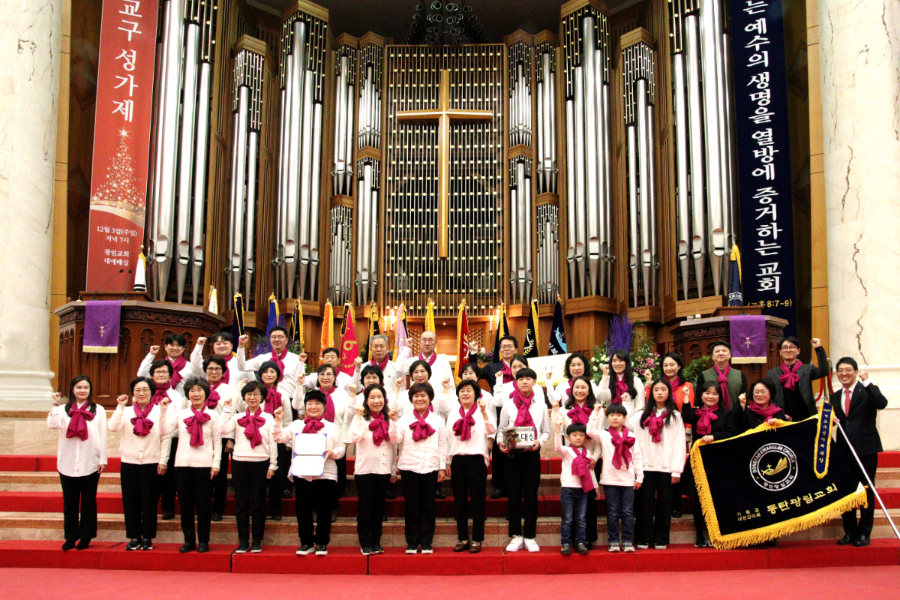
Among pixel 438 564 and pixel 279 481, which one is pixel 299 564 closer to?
pixel 279 481

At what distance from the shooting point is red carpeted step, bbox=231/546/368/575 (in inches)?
182

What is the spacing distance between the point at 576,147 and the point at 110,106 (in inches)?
265

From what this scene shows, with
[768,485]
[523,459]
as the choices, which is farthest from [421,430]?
[768,485]

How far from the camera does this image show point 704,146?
1020cm

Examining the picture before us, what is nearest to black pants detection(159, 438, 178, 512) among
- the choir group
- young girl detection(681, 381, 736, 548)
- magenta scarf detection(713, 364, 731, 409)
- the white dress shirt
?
the choir group

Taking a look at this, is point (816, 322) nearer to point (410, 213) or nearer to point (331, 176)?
point (410, 213)

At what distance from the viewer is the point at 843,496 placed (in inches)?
187

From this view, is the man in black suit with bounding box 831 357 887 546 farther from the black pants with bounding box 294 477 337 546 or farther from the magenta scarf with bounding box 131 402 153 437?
the magenta scarf with bounding box 131 402 153 437

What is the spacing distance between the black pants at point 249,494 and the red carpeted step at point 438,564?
30.6 inches

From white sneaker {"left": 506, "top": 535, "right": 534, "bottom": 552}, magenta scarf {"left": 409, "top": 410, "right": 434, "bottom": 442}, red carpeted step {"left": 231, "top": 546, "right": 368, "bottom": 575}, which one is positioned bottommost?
red carpeted step {"left": 231, "top": 546, "right": 368, "bottom": 575}

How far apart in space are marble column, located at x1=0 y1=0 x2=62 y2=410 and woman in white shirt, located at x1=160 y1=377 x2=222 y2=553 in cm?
375

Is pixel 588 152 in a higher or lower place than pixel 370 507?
higher

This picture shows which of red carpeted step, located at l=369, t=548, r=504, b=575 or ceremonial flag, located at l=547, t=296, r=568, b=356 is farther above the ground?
ceremonial flag, located at l=547, t=296, r=568, b=356

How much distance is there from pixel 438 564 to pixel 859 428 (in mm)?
2908
